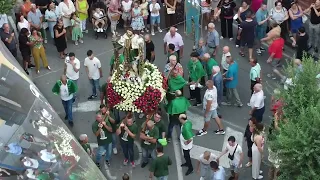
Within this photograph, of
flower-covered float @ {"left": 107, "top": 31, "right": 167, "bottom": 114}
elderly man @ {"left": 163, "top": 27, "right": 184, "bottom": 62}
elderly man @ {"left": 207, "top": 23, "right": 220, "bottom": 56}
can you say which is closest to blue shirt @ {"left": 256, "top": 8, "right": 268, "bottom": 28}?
elderly man @ {"left": 207, "top": 23, "right": 220, "bottom": 56}

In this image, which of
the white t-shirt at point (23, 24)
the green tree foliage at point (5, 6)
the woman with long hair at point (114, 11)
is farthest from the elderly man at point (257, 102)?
the white t-shirt at point (23, 24)

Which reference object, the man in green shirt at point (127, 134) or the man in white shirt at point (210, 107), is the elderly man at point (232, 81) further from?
the man in green shirt at point (127, 134)

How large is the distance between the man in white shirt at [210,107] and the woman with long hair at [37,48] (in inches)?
194

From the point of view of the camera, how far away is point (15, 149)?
9680 millimetres

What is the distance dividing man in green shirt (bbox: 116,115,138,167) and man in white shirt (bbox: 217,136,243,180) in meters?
1.87

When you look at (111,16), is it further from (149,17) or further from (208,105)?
(208,105)

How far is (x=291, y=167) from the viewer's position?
11.1 meters

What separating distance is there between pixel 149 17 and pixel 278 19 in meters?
3.76

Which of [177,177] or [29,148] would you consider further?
[177,177]

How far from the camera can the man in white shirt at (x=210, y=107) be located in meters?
14.4

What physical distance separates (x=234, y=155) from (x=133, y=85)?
2.78 metres

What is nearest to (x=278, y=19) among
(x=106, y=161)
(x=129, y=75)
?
(x=129, y=75)

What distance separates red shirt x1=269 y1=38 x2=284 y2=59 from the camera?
16.7 metres

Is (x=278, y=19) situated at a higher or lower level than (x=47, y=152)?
lower
